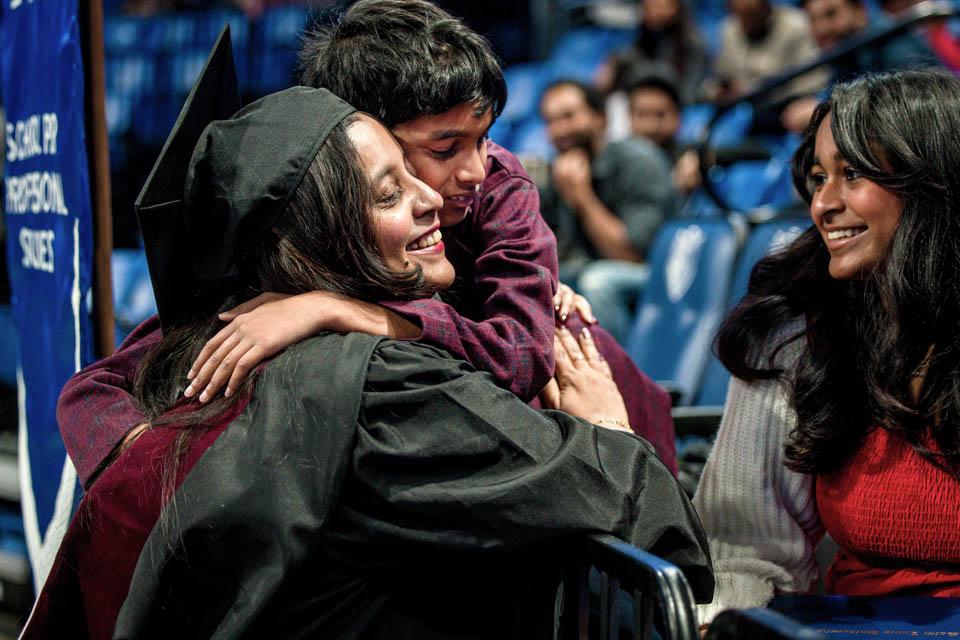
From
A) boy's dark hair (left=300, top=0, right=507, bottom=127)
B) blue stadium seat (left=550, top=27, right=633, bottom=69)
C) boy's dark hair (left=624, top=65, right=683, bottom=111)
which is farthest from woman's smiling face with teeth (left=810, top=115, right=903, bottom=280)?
blue stadium seat (left=550, top=27, right=633, bottom=69)

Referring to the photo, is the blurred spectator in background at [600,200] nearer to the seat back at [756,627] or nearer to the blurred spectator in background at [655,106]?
the blurred spectator in background at [655,106]

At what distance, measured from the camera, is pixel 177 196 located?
1672mm

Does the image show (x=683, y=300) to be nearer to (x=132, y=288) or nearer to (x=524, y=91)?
(x=132, y=288)

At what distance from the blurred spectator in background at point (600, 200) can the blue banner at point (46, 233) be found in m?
2.52

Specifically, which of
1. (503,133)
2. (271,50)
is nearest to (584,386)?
(503,133)

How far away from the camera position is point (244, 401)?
1.55m

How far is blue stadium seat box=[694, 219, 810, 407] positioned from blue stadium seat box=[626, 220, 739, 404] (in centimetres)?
13

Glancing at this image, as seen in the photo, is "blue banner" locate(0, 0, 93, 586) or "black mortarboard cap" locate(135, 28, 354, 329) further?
"blue banner" locate(0, 0, 93, 586)

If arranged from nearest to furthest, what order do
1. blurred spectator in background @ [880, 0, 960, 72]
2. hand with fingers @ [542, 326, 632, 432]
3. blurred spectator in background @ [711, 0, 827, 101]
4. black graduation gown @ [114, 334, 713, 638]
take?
1. black graduation gown @ [114, 334, 713, 638]
2. hand with fingers @ [542, 326, 632, 432]
3. blurred spectator in background @ [880, 0, 960, 72]
4. blurred spectator in background @ [711, 0, 827, 101]

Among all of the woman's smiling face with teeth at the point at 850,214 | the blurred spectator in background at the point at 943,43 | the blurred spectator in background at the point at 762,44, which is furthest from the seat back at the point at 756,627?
the blurred spectator in background at the point at 762,44

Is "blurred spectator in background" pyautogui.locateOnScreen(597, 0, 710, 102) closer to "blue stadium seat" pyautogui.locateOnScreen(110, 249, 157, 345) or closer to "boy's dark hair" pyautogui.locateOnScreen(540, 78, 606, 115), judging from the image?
"boy's dark hair" pyautogui.locateOnScreen(540, 78, 606, 115)

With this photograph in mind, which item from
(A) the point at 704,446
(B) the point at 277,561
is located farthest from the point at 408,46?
(A) the point at 704,446

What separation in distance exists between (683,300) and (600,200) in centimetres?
108

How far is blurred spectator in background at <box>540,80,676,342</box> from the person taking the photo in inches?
183
